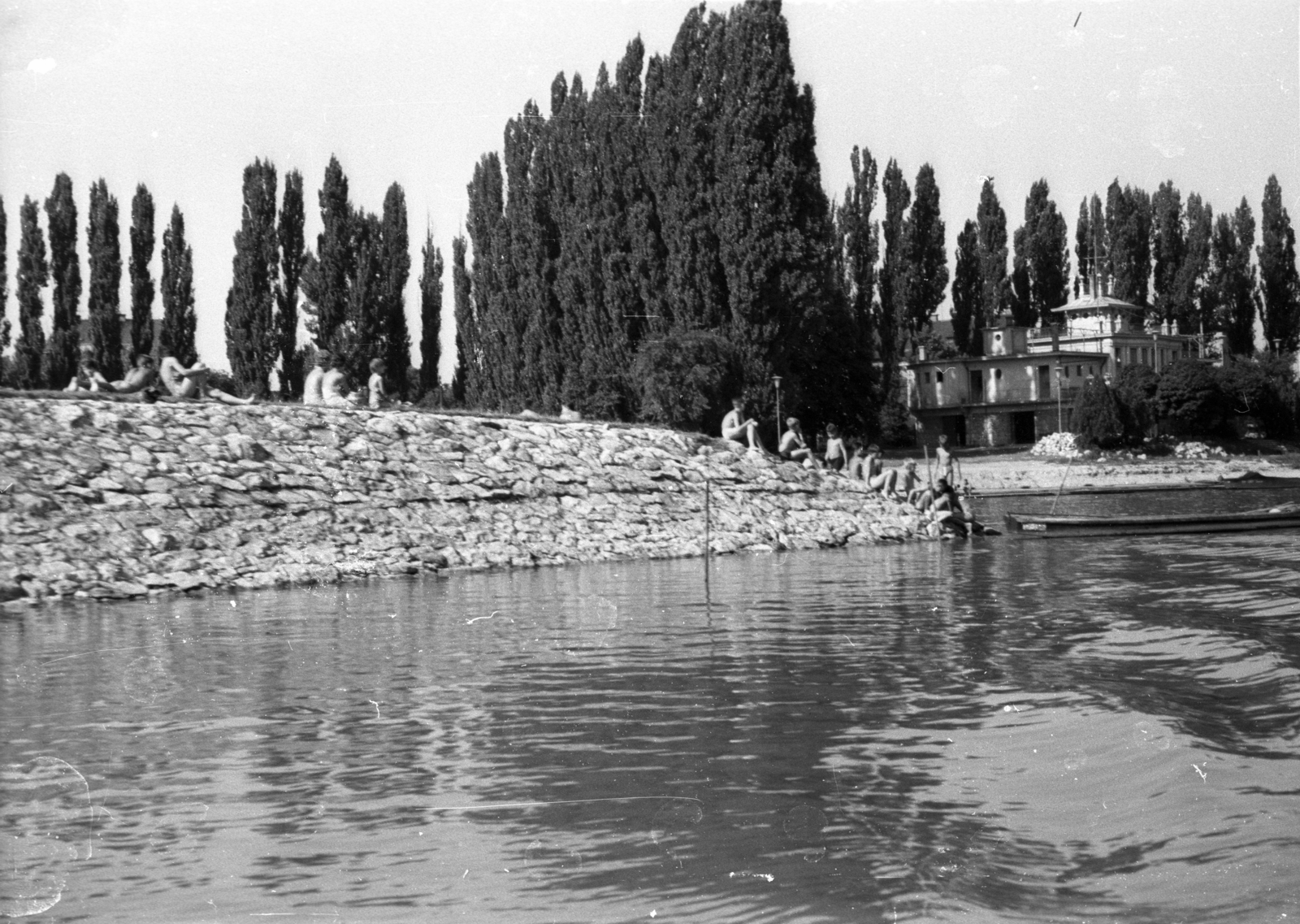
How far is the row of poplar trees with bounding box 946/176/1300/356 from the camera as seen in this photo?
67938mm

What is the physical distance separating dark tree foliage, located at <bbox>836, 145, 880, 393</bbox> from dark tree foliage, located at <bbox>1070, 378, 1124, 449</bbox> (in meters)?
10.3

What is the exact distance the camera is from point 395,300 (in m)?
50.8

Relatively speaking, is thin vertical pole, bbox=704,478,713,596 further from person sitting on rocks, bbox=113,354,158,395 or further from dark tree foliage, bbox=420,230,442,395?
dark tree foliage, bbox=420,230,442,395

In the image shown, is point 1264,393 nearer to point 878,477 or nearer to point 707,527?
point 878,477

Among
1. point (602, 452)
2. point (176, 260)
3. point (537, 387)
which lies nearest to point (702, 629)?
point (602, 452)

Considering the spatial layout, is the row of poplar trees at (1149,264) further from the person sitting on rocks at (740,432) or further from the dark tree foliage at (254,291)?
the person sitting on rocks at (740,432)

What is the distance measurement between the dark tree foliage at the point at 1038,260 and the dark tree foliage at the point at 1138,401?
6.50 metres

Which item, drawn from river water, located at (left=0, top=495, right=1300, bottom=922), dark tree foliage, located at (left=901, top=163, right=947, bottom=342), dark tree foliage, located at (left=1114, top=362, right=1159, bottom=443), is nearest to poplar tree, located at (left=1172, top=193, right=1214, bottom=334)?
dark tree foliage, located at (left=1114, top=362, right=1159, bottom=443)

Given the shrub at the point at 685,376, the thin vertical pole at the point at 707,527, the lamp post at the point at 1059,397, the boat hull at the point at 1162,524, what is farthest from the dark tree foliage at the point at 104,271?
the lamp post at the point at 1059,397

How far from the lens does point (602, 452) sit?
23.5m

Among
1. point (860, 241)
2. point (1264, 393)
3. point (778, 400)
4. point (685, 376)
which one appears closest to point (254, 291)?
point (685, 376)

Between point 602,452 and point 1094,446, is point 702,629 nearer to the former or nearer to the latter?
point 602,452

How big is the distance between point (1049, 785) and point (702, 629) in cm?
563

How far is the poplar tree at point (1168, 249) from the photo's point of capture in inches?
2911
